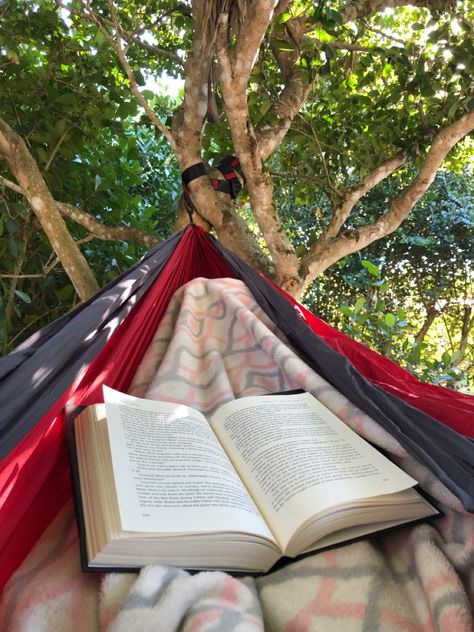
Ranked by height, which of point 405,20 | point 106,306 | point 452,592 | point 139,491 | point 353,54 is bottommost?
point 452,592

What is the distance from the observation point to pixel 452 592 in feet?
1.37

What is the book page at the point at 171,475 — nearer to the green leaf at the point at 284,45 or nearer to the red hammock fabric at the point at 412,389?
the red hammock fabric at the point at 412,389

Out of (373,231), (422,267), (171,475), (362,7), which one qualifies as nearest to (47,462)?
(171,475)

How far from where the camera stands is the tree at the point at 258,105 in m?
A: 1.29

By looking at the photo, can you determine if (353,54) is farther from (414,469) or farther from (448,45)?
(414,469)

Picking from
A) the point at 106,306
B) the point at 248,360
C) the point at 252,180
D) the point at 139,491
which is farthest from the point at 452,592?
the point at 252,180

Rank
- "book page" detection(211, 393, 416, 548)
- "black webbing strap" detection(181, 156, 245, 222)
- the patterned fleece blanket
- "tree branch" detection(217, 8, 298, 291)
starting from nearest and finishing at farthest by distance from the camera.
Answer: the patterned fleece blanket < "book page" detection(211, 393, 416, 548) < "tree branch" detection(217, 8, 298, 291) < "black webbing strap" detection(181, 156, 245, 222)

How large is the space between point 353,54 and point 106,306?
1.35 m

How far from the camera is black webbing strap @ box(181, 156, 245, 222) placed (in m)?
1.37

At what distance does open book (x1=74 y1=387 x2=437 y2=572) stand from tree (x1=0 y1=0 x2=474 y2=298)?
75cm

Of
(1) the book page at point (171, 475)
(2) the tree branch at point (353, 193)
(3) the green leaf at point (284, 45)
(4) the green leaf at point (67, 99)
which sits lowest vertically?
(1) the book page at point (171, 475)

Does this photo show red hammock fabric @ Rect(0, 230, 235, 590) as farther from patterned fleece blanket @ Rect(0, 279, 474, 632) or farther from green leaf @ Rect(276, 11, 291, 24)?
green leaf @ Rect(276, 11, 291, 24)

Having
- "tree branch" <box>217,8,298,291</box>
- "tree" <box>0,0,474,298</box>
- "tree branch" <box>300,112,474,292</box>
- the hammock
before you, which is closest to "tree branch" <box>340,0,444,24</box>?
"tree" <box>0,0,474,298</box>


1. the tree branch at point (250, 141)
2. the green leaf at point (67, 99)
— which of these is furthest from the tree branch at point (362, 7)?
the green leaf at point (67, 99)
